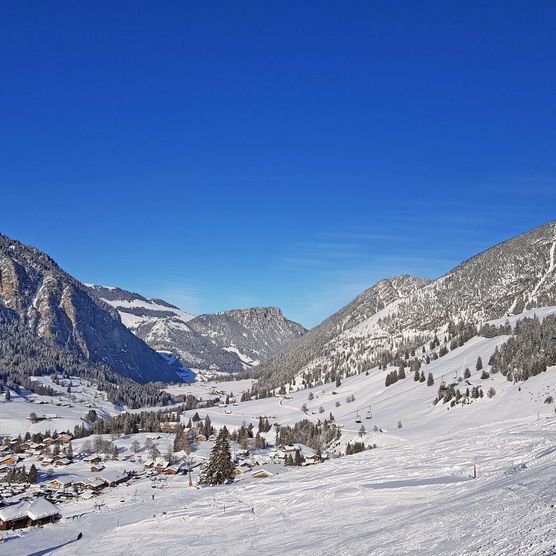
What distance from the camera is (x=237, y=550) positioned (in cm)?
3184

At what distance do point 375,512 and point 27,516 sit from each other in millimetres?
53094

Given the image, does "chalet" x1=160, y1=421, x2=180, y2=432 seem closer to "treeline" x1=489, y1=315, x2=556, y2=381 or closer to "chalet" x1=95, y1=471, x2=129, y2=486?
"chalet" x1=95, y1=471, x2=129, y2=486

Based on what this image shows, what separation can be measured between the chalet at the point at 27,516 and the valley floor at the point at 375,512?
2.73 metres

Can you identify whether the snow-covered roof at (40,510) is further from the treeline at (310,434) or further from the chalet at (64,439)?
the chalet at (64,439)

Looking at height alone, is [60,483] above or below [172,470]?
above

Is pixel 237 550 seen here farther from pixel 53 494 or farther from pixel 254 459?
pixel 254 459

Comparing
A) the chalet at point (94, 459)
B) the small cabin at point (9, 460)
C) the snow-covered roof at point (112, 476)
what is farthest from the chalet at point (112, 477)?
the small cabin at point (9, 460)

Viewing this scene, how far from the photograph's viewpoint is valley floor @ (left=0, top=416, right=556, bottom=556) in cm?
2391

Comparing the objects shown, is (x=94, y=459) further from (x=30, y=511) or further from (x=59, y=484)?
(x=30, y=511)

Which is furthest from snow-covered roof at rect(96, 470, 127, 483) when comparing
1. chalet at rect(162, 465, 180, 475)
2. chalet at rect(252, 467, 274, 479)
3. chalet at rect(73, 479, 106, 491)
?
chalet at rect(252, 467, 274, 479)

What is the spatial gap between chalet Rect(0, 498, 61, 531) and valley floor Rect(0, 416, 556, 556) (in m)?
2.73

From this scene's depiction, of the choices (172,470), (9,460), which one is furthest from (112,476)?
(9,460)

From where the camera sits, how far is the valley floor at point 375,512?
2391 centimetres

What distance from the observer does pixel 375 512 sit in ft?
117
